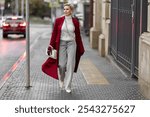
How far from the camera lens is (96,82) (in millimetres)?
12898

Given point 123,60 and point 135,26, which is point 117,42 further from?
point 135,26

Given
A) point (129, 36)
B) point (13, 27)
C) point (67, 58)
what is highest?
point (129, 36)

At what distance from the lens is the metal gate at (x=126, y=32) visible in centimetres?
1308

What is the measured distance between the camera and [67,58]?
1123cm

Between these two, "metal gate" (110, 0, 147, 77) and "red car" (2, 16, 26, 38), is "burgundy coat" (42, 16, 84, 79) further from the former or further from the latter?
"red car" (2, 16, 26, 38)

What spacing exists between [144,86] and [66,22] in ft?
6.60

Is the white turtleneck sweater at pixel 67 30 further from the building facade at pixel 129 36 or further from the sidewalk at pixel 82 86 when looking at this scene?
the building facade at pixel 129 36

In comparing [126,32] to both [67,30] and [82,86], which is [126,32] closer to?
[82,86]

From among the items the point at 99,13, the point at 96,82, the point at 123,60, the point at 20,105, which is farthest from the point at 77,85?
the point at 99,13

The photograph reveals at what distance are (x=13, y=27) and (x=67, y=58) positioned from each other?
27318 mm

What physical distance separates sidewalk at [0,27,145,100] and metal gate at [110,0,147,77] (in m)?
0.39

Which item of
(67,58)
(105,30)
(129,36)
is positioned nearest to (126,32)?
(129,36)

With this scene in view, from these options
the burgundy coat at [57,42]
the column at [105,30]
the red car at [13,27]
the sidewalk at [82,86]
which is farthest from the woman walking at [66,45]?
the red car at [13,27]

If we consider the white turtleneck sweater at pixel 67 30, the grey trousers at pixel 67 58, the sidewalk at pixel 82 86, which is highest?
the white turtleneck sweater at pixel 67 30
